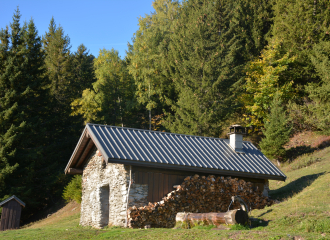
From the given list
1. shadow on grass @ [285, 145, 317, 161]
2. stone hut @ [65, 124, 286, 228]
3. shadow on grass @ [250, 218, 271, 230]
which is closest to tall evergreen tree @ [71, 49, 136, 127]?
shadow on grass @ [285, 145, 317, 161]

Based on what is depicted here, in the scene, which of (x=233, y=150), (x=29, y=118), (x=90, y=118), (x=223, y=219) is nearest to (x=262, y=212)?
(x=223, y=219)

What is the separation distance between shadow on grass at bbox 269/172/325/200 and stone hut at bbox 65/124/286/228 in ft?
3.60

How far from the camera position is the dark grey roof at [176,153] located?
12555 millimetres

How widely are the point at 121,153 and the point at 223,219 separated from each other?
4.41 m

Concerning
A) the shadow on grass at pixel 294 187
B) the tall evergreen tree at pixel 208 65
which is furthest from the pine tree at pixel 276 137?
the shadow on grass at pixel 294 187

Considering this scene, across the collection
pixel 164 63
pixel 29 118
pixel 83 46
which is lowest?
pixel 29 118

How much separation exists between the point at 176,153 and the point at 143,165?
194 centimetres

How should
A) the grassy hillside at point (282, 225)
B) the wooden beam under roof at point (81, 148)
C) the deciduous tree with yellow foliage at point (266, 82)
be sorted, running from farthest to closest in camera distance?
the deciduous tree with yellow foliage at point (266, 82) → the wooden beam under roof at point (81, 148) → the grassy hillside at point (282, 225)

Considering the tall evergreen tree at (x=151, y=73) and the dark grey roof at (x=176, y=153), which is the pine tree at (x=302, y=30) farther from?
the dark grey roof at (x=176, y=153)

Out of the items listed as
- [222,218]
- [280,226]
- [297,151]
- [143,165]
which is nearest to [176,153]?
[143,165]

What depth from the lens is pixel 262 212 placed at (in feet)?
40.6

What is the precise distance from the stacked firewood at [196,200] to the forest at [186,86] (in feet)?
31.2

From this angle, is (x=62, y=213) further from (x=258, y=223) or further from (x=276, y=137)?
(x=258, y=223)

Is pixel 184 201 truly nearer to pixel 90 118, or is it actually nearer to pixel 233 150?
pixel 233 150
